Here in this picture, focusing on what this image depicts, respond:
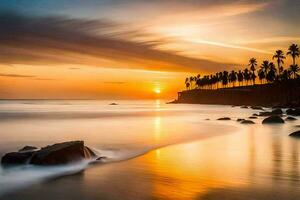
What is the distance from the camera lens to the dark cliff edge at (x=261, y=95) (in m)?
119

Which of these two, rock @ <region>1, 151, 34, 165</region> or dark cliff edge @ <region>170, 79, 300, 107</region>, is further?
dark cliff edge @ <region>170, 79, 300, 107</region>

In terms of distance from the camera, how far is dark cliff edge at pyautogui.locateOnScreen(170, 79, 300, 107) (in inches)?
4692

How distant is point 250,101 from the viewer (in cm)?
14525

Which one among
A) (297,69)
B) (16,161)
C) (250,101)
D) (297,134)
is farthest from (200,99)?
(16,161)

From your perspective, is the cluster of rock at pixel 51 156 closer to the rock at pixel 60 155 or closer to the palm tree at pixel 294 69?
the rock at pixel 60 155

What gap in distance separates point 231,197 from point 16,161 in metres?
8.71

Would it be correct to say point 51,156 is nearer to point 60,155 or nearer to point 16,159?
point 60,155

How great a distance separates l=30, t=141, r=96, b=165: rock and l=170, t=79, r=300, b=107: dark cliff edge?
87.9 metres

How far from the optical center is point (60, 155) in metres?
13.6

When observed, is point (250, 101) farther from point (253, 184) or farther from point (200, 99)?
point (253, 184)

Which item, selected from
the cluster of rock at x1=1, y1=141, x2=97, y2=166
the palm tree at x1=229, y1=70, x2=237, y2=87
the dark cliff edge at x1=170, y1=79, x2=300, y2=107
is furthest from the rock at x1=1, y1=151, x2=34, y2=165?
the palm tree at x1=229, y1=70, x2=237, y2=87

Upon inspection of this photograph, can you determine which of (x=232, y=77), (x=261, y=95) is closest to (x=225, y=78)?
(x=232, y=77)

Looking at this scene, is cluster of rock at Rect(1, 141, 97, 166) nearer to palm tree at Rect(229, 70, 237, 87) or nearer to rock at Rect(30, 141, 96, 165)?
rock at Rect(30, 141, 96, 165)

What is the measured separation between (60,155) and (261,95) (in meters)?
136
